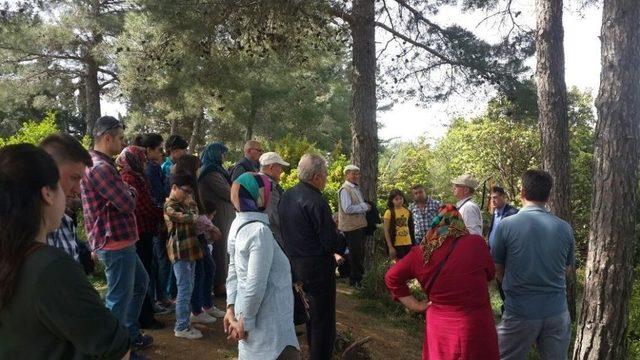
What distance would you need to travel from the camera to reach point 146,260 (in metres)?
4.87

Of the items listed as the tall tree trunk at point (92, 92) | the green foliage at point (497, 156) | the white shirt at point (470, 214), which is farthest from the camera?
the tall tree trunk at point (92, 92)

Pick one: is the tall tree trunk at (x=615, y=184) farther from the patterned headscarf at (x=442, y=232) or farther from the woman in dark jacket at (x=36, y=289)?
the woman in dark jacket at (x=36, y=289)

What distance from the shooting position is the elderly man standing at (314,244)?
376cm

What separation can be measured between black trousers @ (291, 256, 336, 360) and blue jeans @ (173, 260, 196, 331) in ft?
3.66

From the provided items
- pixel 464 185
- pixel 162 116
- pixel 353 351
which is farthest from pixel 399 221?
pixel 162 116

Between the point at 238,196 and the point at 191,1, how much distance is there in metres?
5.73

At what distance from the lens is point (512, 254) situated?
3463mm

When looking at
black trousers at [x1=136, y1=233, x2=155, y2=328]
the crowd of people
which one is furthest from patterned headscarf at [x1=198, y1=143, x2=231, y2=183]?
black trousers at [x1=136, y1=233, x2=155, y2=328]

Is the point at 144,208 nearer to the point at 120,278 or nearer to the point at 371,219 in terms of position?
the point at 120,278

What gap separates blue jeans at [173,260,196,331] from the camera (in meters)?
4.40

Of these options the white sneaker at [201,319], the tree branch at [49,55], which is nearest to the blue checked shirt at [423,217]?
the white sneaker at [201,319]

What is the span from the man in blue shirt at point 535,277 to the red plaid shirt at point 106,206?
2.59 meters

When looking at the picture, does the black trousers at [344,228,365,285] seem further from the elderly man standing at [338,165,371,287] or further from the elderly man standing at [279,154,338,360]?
the elderly man standing at [279,154,338,360]

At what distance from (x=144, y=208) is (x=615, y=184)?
4.04 metres
